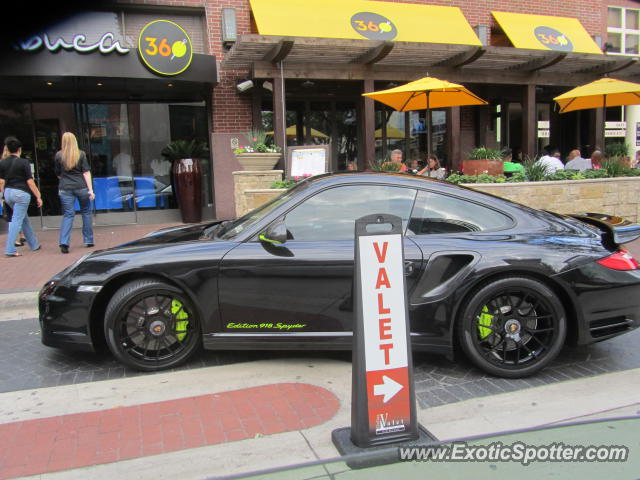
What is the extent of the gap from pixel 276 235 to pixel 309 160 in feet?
20.5

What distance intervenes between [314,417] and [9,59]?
9.23 m

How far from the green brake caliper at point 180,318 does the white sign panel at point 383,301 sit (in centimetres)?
172

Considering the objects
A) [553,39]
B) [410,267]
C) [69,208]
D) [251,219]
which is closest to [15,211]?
[69,208]

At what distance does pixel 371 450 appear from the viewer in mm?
2529

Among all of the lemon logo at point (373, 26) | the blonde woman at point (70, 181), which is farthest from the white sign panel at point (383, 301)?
the lemon logo at point (373, 26)

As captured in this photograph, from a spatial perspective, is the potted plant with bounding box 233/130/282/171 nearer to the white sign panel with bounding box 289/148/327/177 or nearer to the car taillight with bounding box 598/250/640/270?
the white sign panel with bounding box 289/148/327/177

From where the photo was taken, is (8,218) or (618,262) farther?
(8,218)

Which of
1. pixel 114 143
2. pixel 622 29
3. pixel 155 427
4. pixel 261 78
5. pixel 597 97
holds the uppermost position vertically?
pixel 622 29

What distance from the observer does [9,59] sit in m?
9.15

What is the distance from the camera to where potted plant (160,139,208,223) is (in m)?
11.5

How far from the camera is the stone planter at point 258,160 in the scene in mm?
9369

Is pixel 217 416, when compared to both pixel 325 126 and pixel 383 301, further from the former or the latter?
pixel 325 126

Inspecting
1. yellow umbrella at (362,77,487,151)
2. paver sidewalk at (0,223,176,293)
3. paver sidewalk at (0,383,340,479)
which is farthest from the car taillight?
yellow umbrella at (362,77,487,151)

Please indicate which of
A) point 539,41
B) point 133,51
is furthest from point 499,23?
point 133,51
